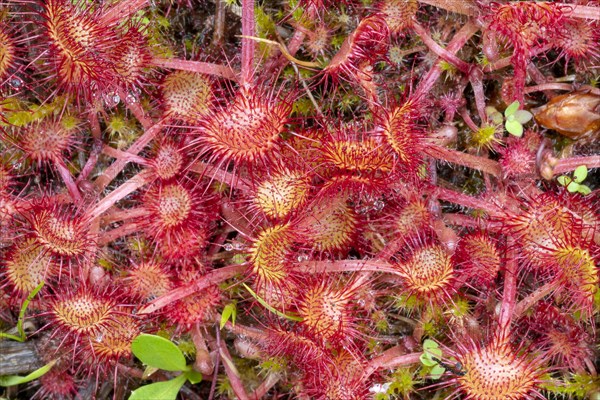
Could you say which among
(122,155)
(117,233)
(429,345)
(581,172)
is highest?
(122,155)

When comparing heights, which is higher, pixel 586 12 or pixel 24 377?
pixel 586 12

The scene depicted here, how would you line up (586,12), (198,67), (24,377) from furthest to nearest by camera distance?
(24,377) → (198,67) → (586,12)

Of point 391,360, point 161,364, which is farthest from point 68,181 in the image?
point 391,360

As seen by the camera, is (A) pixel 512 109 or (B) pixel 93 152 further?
(B) pixel 93 152

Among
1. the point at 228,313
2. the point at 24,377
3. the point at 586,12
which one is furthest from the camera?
the point at 24,377

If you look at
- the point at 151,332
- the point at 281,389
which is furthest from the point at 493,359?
the point at 151,332

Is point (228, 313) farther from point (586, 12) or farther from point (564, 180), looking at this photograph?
point (586, 12)

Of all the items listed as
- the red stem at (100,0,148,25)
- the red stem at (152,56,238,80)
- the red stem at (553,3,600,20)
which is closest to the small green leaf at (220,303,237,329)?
the red stem at (152,56,238,80)
